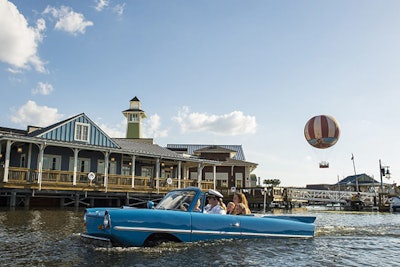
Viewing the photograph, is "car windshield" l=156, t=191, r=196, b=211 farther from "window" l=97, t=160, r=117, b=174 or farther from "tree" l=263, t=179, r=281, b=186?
"tree" l=263, t=179, r=281, b=186

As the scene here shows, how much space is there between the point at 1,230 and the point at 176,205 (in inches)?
221

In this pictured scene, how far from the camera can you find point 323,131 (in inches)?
914

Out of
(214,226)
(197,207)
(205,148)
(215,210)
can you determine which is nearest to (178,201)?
(197,207)

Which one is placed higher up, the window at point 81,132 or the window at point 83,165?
the window at point 81,132

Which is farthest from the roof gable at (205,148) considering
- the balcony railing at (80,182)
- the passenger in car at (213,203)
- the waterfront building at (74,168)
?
the passenger in car at (213,203)

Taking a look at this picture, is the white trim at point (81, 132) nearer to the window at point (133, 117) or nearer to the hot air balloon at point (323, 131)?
the hot air balloon at point (323, 131)

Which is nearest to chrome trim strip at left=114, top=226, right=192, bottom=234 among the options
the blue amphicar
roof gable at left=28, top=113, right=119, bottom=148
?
the blue amphicar

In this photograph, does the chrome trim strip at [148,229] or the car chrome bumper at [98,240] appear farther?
the car chrome bumper at [98,240]

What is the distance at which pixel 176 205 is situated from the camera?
8.91 metres

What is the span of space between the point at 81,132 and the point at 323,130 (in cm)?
1670

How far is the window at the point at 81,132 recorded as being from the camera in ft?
89.5

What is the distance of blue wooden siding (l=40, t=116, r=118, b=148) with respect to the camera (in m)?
25.9

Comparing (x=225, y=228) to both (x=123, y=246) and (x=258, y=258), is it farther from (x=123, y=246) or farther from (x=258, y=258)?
(x=123, y=246)

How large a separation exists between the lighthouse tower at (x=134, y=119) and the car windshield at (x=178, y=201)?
125 ft
